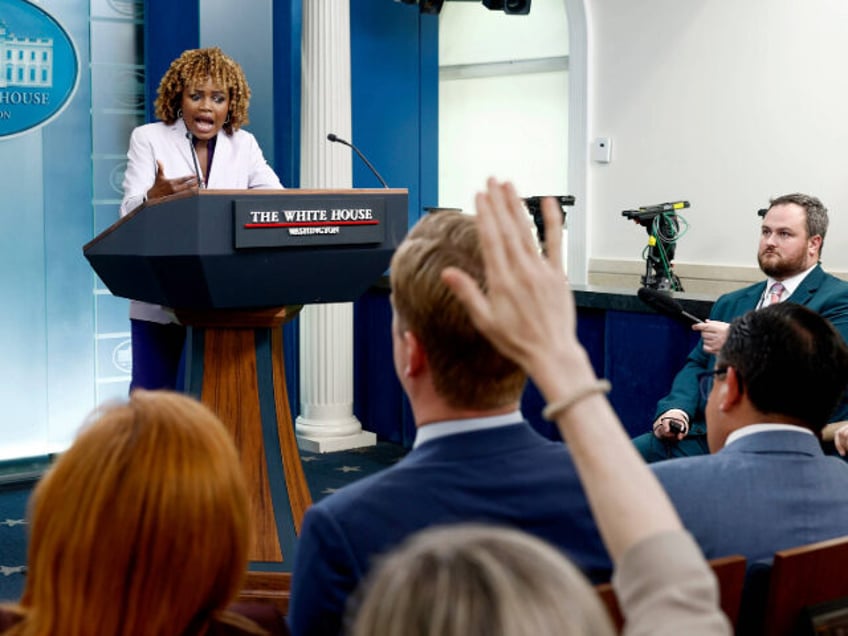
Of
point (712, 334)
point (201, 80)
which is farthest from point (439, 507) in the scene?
point (201, 80)

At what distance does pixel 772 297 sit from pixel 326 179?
8.23ft

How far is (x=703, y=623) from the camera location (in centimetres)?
84

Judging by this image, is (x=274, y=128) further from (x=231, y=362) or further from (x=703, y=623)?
(x=703, y=623)

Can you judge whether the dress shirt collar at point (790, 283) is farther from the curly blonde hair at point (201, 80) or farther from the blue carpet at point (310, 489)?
the blue carpet at point (310, 489)

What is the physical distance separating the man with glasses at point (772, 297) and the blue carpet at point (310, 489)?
5.56 feet

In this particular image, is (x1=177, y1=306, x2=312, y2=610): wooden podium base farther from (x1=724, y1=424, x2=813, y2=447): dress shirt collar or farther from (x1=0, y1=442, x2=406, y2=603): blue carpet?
(x1=724, y1=424, x2=813, y2=447): dress shirt collar

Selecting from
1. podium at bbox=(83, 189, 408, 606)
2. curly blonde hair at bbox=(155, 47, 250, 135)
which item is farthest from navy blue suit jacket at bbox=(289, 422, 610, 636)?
curly blonde hair at bbox=(155, 47, 250, 135)

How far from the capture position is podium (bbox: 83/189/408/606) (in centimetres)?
267

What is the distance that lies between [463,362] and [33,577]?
0.55 meters

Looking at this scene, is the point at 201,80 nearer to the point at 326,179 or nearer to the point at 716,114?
the point at 326,179

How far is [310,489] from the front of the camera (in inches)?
194

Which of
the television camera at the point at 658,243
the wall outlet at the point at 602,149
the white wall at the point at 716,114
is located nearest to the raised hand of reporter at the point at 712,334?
the television camera at the point at 658,243

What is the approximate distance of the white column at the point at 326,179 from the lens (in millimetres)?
5629

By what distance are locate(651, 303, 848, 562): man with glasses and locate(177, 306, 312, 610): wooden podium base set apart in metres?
1.41
